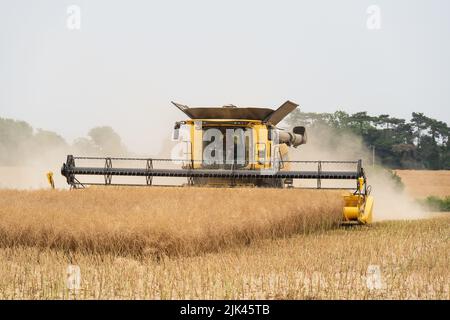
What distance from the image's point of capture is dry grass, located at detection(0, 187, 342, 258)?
863 centimetres

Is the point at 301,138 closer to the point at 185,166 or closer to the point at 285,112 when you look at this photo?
the point at 285,112

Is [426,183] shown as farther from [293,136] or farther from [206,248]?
[206,248]

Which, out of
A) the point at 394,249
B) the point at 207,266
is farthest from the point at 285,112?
the point at 207,266

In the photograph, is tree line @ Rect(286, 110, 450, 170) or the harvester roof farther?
tree line @ Rect(286, 110, 450, 170)

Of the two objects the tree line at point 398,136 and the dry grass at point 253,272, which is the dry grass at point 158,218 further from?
the tree line at point 398,136

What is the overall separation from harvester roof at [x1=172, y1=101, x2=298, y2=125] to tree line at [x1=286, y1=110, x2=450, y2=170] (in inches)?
1537

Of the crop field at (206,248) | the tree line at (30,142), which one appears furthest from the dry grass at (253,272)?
the tree line at (30,142)

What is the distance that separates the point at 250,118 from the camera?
13453 millimetres

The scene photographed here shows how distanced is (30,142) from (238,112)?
132 feet

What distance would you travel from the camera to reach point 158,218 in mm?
8922

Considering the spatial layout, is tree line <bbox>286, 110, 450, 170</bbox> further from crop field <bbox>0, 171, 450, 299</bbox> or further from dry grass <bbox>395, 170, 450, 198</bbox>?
crop field <bbox>0, 171, 450, 299</bbox>

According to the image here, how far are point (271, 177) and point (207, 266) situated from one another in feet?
17.2

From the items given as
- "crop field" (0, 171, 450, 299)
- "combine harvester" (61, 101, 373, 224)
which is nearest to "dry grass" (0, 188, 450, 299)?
"crop field" (0, 171, 450, 299)

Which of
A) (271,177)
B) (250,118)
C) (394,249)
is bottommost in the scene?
(394,249)
